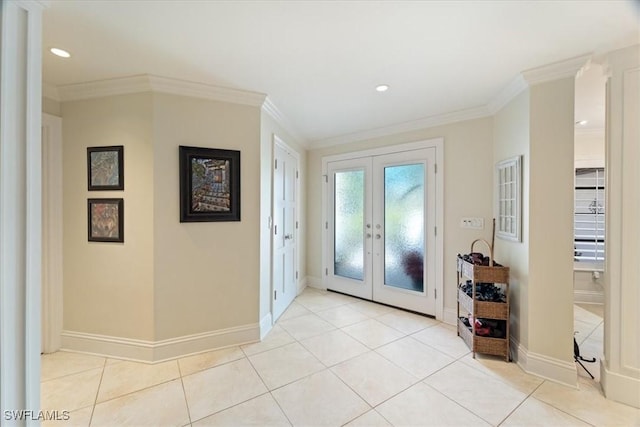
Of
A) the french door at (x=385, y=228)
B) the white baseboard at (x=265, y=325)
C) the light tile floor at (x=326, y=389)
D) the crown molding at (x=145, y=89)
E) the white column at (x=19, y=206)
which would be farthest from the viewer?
the french door at (x=385, y=228)

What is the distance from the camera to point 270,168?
9.81ft

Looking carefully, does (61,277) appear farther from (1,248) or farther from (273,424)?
(273,424)

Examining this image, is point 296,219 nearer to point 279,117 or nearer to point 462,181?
point 279,117

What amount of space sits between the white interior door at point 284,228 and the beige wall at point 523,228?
7.61 feet

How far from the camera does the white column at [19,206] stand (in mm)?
1234

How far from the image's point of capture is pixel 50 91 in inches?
94.3

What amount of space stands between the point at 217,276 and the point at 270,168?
1231 millimetres

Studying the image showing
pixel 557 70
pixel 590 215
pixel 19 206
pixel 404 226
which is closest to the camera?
pixel 19 206

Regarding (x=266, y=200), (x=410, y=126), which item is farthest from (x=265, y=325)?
(x=410, y=126)

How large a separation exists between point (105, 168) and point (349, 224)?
288 centimetres

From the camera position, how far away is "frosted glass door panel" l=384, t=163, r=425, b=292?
339 cm

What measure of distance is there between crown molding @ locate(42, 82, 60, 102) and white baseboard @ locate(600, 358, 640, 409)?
486 cm

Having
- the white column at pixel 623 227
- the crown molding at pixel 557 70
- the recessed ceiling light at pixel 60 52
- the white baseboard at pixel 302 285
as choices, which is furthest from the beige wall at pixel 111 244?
the white column at pixel 623 227

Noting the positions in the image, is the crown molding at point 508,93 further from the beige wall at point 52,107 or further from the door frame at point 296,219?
the beige wall at point 52,107
